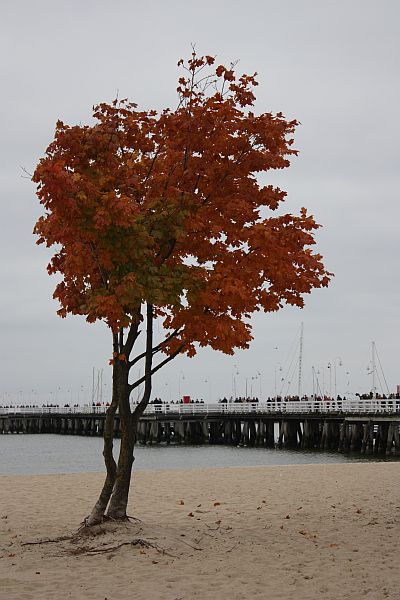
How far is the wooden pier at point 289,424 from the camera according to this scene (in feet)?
165

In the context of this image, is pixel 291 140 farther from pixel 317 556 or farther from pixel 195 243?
pixel 317 556

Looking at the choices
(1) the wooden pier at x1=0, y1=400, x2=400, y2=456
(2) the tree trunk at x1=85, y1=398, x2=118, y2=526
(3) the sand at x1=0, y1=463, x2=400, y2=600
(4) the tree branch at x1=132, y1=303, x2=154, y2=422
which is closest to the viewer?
(3) the sand at x1=0, y1=463, x2=400, y2=600

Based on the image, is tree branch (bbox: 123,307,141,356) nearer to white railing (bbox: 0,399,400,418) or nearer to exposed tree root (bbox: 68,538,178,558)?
exposed tree root (bbox: 68,538,178,558)

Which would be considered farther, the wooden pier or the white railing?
the white railing

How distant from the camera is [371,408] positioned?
167 feet

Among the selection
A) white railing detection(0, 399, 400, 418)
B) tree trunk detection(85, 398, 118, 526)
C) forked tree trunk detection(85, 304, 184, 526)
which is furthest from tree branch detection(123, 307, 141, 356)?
white railing detection(0, 399, 400, 418)

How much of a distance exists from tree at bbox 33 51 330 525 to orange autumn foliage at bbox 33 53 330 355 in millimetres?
22

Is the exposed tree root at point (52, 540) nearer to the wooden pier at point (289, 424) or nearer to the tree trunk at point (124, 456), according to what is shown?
the tree trunk at point (124, 456)

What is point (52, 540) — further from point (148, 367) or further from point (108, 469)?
point (148, 367)

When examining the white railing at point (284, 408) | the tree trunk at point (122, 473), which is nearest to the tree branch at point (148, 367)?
the tree trunk at point (122, 473)

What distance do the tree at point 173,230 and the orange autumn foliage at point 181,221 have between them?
22 millimetres

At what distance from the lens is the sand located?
1029 centimetres

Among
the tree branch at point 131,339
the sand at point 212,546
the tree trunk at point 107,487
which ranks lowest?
the sand at point 212,546

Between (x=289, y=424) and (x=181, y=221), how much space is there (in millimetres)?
49214
